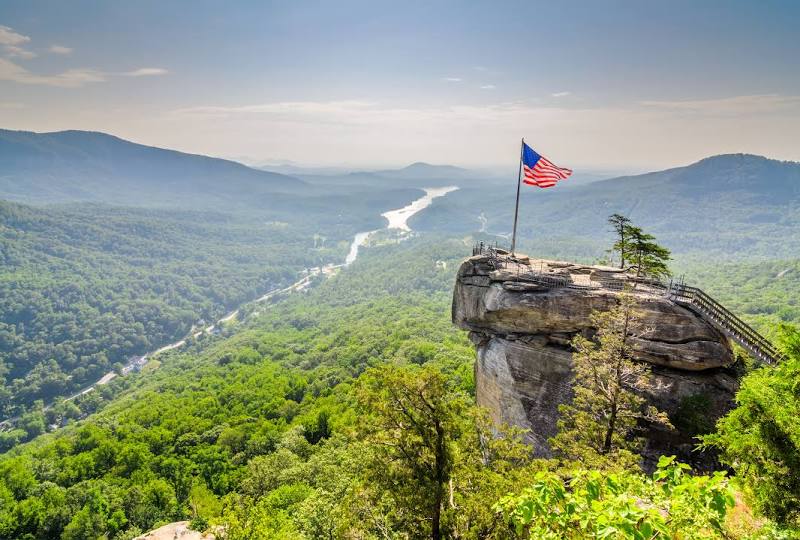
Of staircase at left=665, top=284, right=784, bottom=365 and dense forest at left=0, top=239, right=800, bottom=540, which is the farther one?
staircase at left=665, top=284, right=784, bottom=365

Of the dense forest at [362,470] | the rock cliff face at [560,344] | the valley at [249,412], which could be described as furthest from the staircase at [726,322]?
the dense forest at [362,470]

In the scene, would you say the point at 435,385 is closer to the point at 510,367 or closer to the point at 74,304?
the point at 510,367

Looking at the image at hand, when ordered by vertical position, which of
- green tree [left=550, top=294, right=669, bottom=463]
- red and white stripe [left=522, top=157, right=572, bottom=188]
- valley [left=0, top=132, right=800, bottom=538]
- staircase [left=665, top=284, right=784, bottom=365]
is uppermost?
red and white stripe [left=522, top=157, right=572, bottom=188]

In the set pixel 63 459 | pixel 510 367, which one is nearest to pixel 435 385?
pixel 510 367

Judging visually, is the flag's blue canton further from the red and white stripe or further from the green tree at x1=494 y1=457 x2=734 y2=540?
the green tree at x1=494 y1=457 x2=734 y2=540

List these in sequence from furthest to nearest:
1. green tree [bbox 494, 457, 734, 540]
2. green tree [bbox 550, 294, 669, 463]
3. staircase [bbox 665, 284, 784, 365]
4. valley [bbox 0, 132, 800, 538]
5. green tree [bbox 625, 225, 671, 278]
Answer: green tree [bbox 625, 225, 671, 278]
valley [bbox 0, 132, 800, 538]
staircase [bbox 665, 284, 784, 365]
green tree [bbox 550, 294, 669, 463]
green tree [bbox 494, 457, 734, 540]

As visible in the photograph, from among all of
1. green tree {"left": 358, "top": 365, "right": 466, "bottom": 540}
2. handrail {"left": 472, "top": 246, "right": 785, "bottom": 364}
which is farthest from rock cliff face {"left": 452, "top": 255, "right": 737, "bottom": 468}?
green tree {"left": 358, "top": 365, "right": 466, "bottom": 540}

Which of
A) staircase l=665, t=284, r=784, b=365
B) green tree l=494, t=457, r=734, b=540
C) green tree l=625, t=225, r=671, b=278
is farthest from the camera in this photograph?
green tree l=625, t=225, r=671, b=278
